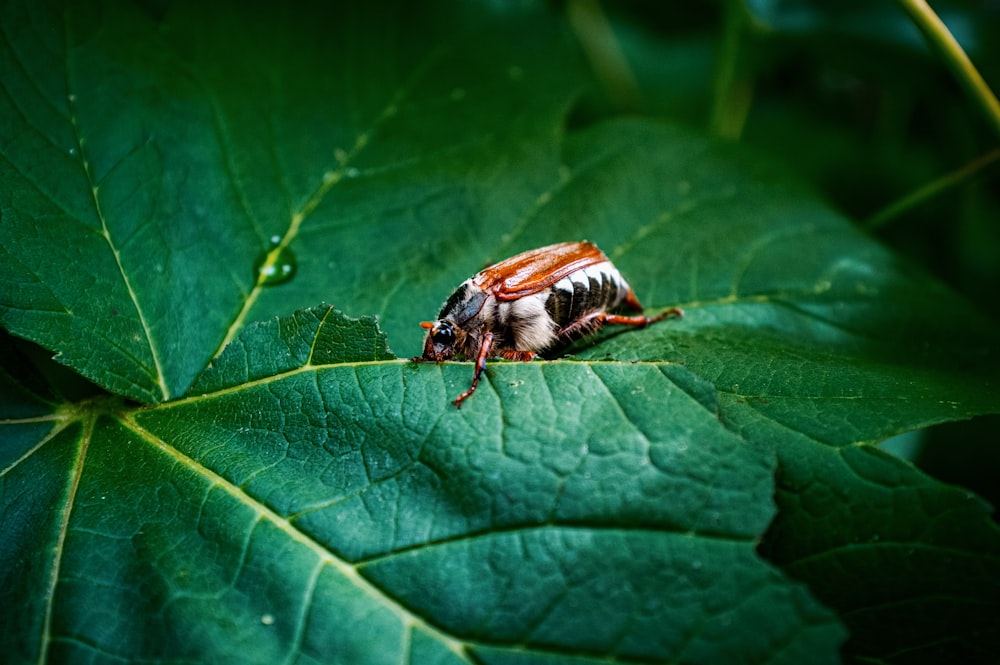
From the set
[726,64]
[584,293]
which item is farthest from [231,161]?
[726,64]

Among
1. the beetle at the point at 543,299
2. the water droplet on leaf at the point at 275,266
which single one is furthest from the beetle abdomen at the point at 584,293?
the water droplet on leaf at the point at 275,266

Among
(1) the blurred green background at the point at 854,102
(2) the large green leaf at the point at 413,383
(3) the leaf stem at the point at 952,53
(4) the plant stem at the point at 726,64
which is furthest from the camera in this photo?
(4) the plant stem at the point at 726,64

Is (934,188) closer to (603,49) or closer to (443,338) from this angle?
(603,49)

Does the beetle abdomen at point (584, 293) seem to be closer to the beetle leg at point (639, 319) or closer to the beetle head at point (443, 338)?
the beetle leg at point (639, 319)

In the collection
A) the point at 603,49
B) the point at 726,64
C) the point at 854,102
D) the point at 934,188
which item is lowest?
the point at 934,188

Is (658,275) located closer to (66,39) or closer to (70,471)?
(70,471)

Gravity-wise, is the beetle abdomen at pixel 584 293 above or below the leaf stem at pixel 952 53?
below

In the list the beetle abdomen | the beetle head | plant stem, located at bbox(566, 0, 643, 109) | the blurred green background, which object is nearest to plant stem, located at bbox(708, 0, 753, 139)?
the blurred green background
